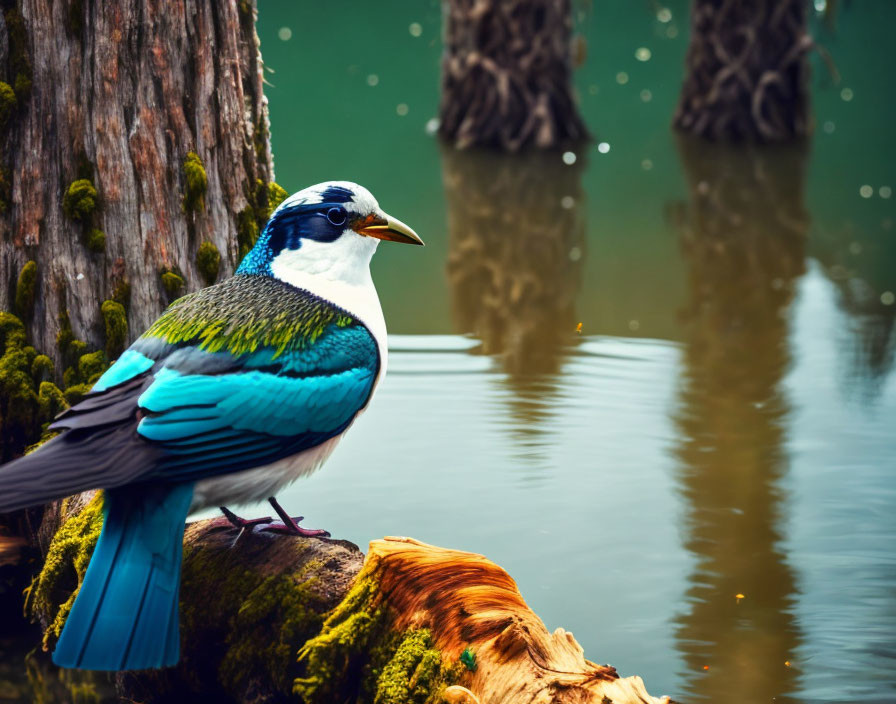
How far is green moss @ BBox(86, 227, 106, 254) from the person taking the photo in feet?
8.75

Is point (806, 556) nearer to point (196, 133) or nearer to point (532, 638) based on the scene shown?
point (532, 638)

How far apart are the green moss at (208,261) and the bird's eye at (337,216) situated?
0.64 m

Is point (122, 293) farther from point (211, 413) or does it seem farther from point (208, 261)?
point (211, 413)

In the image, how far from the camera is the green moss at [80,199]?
2.64m

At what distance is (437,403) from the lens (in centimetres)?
399

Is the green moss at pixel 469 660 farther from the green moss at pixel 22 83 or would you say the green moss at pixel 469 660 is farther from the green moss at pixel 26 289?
the green moss at pixel 22 83

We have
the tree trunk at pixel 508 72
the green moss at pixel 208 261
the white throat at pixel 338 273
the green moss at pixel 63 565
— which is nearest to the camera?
the white throat at pixel 338 273

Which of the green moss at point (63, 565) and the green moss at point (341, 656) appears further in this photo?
the green moss at point (63, 565)

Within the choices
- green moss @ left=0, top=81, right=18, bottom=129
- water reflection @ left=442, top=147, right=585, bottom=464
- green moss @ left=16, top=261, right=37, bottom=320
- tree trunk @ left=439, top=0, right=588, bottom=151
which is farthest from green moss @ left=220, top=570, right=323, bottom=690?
tree trunk @ left=439, top=0, right=588, bottom=151

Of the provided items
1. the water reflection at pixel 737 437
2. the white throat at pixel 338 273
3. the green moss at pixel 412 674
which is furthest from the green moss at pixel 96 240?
the water reflection at pixel 737 437

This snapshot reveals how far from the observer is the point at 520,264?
5.91 meters

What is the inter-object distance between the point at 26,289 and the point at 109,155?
0.37 meters

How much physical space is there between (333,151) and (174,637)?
6493 millimetres

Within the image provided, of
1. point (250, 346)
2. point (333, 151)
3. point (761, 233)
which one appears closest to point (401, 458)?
point (250, 346)
